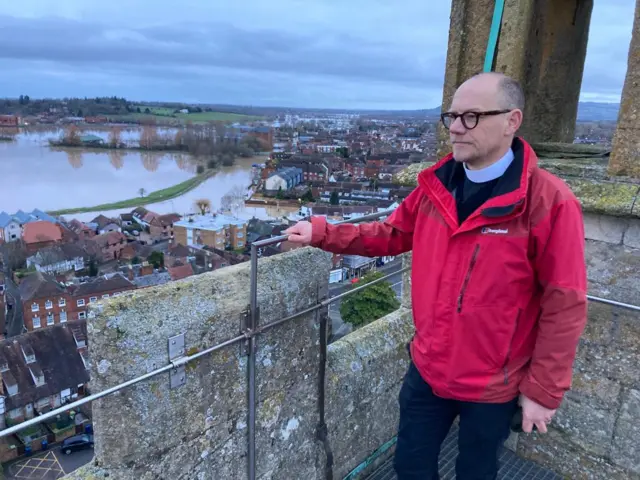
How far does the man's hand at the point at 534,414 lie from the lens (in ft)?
4.81

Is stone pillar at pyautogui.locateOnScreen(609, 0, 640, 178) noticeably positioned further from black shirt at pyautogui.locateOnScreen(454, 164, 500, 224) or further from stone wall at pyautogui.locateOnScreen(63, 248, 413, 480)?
stone wall at pyautogui.locateOnScreen(63, 248, 413, 480)

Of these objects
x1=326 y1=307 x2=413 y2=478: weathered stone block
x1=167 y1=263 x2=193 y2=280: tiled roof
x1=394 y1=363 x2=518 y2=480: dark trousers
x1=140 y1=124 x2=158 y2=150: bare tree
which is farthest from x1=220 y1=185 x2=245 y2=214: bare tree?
x1=140 y1=124 x2=158 y2=150: bare tree

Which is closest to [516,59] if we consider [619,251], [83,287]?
[619,251]

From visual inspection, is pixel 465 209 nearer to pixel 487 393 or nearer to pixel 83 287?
pixel 487 393

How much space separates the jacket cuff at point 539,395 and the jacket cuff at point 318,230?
786mm

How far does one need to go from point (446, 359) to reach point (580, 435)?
144 centimetres

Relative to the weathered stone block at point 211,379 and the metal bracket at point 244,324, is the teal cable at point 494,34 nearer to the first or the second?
the weathered stone block at point 211,379

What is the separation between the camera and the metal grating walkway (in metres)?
2.55

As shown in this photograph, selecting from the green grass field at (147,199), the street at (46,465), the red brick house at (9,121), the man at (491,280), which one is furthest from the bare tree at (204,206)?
the red brick house at (9,121)

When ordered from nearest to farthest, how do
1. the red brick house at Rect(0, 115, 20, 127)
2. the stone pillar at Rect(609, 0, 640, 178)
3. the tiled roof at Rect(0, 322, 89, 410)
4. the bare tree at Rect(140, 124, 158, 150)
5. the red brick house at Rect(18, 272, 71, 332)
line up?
the stone pillar at Rect(609, 0, 640, 178) → the tiled roof at Rect(0, 322, 89, 410) → the red brick house at Rect(18, 272, 71, 332) → the bare tree at Rect(140, 124, 158, 150) → the red brick house at Rect(0, 115, 20, 127)

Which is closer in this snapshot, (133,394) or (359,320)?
(133,394)

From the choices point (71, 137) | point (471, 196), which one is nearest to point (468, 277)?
point (471, 196)

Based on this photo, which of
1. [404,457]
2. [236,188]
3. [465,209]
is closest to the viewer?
[465,209]

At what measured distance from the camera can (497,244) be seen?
1.44 metres
